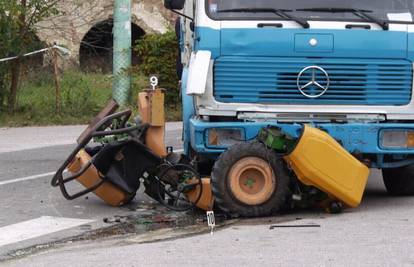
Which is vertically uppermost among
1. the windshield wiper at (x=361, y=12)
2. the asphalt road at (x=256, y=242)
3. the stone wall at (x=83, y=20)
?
the stone wall at (x=83, y=20)

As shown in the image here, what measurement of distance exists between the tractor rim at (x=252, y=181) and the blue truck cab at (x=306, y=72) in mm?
352

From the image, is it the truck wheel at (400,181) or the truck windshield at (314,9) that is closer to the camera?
the truck windshield at (314,9)

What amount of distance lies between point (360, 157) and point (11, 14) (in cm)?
1084

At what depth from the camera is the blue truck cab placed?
344 inches

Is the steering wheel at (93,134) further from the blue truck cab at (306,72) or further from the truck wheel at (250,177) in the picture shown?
the truck wheel at (250,177)

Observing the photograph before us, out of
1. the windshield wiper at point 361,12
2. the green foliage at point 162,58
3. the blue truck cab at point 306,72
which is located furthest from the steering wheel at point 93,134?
the green foliage at point 162,58

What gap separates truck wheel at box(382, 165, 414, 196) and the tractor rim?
7.17ft

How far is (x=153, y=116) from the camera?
927 centimetres

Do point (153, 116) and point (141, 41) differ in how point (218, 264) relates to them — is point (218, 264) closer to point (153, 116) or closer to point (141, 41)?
point (153, 116)

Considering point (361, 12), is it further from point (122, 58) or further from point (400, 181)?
point (122, 58)

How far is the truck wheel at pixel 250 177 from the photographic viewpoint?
848 centimetres

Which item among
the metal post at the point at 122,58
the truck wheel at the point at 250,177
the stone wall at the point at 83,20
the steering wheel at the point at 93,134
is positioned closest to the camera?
the truck wheel at the point at 250,177

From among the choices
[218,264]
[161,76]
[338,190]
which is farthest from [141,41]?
[218,264]

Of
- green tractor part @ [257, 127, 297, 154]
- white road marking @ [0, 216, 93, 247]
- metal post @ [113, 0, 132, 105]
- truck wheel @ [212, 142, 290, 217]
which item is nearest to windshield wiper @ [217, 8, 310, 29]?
green tractor part @ [257, 127, 297, 154]
